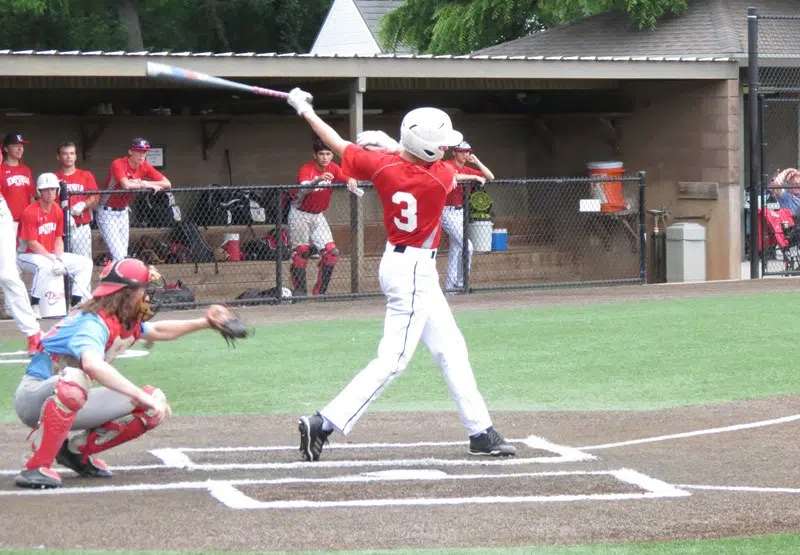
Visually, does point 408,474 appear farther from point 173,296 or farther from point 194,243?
point 194,243

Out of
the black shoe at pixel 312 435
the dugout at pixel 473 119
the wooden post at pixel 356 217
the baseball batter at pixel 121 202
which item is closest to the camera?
the black shoe at pixel 312 435

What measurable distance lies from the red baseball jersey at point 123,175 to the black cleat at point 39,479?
844cm

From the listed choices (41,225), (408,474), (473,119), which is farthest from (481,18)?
(408,474)

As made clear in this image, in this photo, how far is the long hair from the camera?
5941mm

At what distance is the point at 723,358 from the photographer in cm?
1036

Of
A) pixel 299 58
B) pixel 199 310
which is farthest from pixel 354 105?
pixel 199 310

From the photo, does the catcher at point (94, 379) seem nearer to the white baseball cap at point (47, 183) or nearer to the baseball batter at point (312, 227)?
the white baseball cap at point (47, 183)

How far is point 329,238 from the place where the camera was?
598 inches

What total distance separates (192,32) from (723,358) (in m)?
30.7

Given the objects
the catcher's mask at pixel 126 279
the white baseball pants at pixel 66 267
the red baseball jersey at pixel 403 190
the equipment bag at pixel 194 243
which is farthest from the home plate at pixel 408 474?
the equipment bag at pixel 194 243

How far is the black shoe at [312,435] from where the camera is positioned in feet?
21.6

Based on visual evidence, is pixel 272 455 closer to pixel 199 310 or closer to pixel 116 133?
pixel 199 310

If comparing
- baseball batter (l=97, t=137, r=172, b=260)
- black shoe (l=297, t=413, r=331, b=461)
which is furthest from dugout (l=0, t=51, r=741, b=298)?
black shoe (l=297, t=413, r=331, b=461)

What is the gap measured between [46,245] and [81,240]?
0.87 metres
